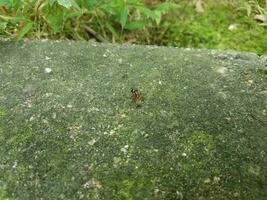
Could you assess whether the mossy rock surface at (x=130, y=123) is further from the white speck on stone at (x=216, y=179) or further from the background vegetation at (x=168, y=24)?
the background vegetation at (x=168, y=24)

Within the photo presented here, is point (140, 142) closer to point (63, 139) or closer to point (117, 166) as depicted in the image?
point (117, 166)

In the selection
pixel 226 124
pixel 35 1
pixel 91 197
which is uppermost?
pixel 35 1

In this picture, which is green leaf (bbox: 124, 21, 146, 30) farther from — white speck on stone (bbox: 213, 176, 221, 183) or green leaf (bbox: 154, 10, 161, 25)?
white speck on stone (bbox: 213, 176, 221, 183)

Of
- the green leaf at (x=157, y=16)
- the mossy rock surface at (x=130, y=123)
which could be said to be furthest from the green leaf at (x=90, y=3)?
the green leaf at (x=157, y=16)

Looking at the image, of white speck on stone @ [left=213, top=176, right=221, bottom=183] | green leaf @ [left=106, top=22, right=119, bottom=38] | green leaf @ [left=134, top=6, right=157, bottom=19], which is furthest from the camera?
green leaf @ [left=106, top=22, right=119, bottom=38]

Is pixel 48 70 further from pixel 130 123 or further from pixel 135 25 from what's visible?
→ pixel 135 25

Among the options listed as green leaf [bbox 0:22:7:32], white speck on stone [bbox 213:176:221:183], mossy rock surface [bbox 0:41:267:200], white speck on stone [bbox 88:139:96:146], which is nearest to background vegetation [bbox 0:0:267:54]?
green leaf [bbox 0:22:7:32]

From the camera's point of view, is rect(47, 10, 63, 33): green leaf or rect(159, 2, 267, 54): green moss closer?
rect(47, 10, 63, 33): green leaf

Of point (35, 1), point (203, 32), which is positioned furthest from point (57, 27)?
point (203, 32)
